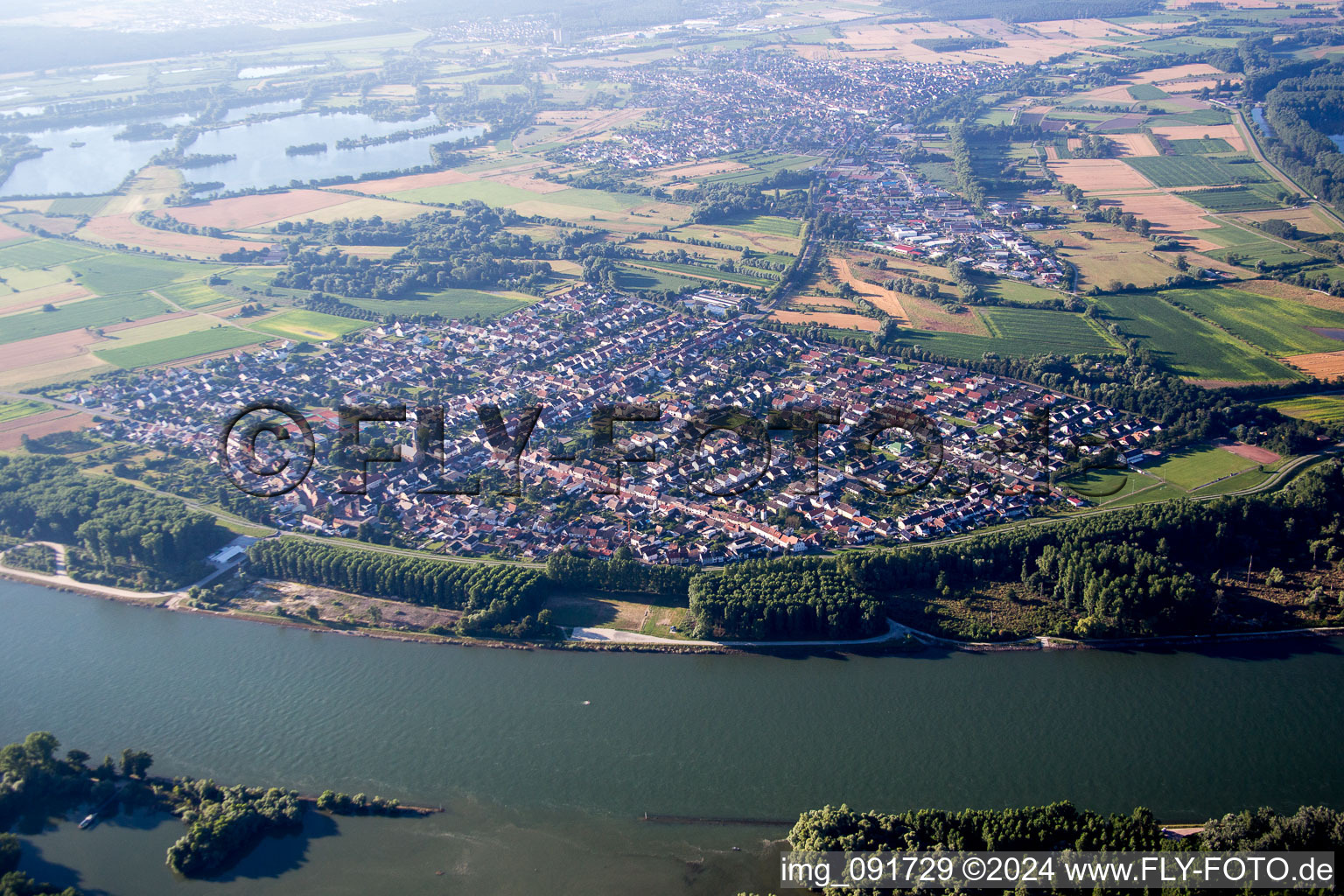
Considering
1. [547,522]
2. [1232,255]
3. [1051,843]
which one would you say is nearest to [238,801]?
[547,522]

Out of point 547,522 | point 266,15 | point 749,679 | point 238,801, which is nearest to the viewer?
point 238,801

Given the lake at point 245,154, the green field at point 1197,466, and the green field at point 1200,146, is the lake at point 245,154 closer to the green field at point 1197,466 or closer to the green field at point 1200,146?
the green field at point 1200,146

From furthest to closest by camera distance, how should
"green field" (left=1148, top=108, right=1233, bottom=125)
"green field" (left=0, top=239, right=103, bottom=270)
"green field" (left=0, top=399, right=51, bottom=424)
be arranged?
"green field" (left=1148, top=108, right=1233, bottom=125)
"green field" (left=0, top=239, right=103, bottom=270)
"green field" (left=0, top=399, right=51, bottom=424)

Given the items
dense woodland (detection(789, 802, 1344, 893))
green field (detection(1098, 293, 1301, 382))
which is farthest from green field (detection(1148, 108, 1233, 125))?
dense woodland (detection(789, 802, 1344, 893))

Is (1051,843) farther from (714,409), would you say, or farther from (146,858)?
(714,409)

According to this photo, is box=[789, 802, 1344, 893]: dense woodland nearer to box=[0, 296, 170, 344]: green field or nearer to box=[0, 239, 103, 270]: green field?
box=[0, 296, 170, 344]: green field

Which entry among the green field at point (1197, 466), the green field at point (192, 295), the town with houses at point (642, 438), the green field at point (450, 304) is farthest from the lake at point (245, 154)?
the green field at point (1197, 466)

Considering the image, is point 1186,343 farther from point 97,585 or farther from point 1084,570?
point 97,585

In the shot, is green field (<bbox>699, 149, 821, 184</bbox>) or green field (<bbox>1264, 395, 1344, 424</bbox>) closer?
green field (<bbox>1264, 395, 1344, 424</bbox>)
